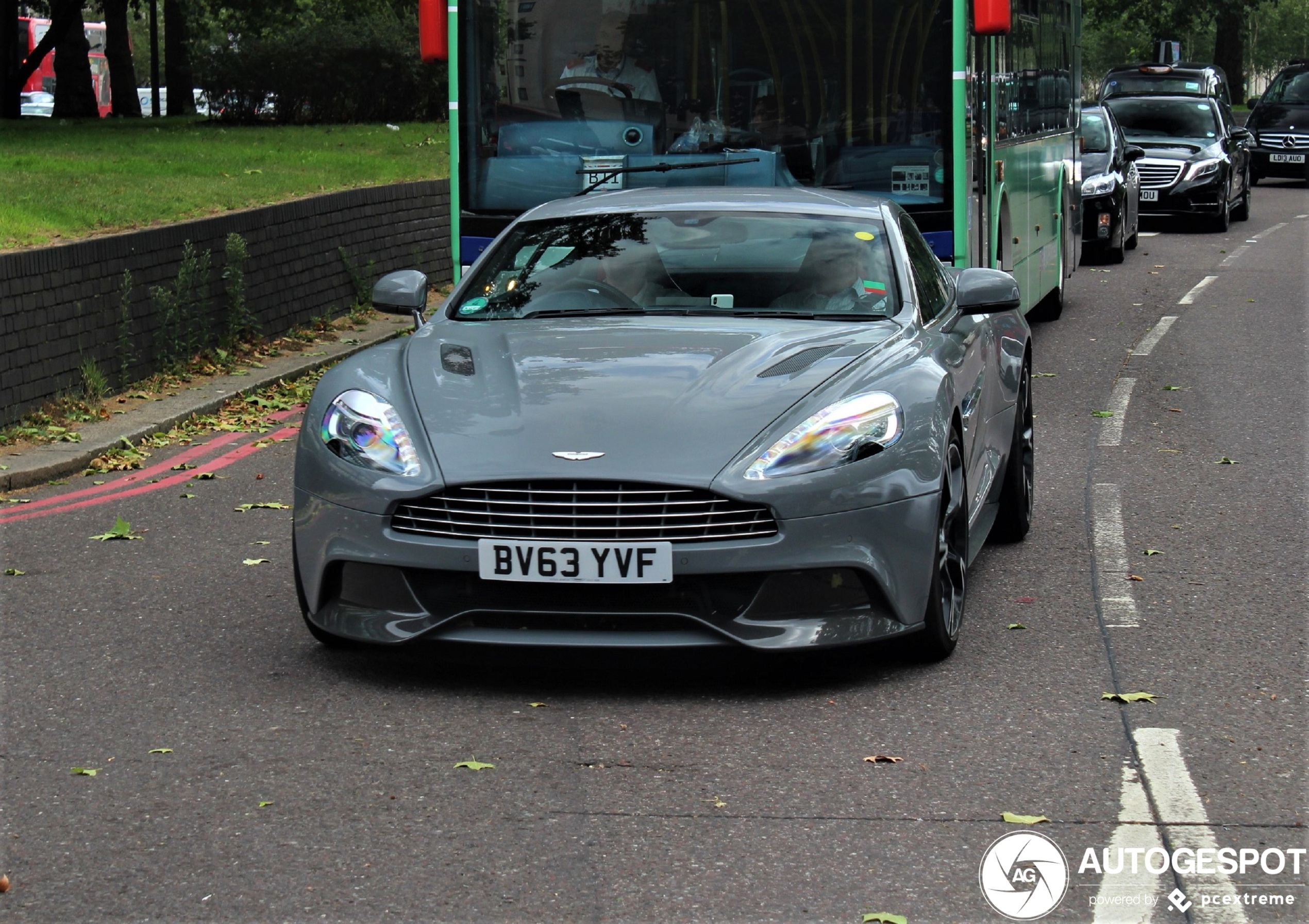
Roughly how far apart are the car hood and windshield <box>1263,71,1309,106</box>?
33.7m

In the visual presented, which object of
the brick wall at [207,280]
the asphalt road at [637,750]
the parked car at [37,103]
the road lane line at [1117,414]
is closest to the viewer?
the asphalt road at [637,750]

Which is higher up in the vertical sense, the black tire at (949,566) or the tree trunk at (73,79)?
the tree trunk at (73,79)

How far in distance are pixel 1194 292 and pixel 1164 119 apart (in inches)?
395

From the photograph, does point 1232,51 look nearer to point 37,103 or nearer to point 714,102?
point 37,103

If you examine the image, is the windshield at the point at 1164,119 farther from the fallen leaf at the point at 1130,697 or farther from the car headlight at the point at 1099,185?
the fallen leaf at the point at 1130,697

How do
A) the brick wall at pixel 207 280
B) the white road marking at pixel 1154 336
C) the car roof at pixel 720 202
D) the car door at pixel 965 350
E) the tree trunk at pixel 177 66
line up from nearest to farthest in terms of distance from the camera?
the car door at pixel 965 350, the car roof at pixel 720 202, the brick wall at pixel 207 280, the white road marking at pixel 1154 336, the tree trunk at pixel 177 66

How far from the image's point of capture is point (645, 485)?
5480 millimetres

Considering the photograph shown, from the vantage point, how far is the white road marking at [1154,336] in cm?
1470

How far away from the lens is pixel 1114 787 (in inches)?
191

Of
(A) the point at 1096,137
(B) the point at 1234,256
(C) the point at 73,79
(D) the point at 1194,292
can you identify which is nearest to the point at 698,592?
(D) the point at 1194,292

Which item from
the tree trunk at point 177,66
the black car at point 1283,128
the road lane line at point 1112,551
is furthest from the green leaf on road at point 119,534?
the tree trunk at point 177,66

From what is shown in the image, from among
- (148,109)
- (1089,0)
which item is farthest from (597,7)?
(148,109)

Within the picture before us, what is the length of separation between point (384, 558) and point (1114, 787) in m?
2.16

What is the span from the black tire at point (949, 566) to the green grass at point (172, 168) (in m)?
7.27
